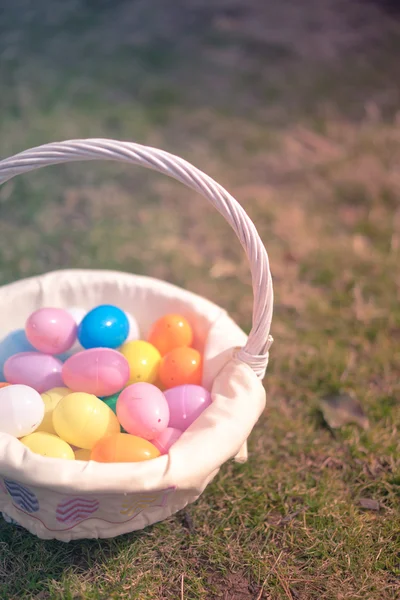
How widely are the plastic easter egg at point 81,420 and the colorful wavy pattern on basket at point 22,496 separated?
159 mm

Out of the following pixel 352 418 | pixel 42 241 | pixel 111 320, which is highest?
pixel 111 320

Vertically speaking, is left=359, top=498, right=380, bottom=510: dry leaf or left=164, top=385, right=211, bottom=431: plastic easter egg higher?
left=164, top=385, right=211, bottom=431: plastic easter egg

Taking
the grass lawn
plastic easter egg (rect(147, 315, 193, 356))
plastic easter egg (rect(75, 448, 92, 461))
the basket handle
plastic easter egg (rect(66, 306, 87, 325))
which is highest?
the basket handle

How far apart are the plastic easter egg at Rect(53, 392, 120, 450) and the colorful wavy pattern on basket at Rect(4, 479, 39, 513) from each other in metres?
0.16

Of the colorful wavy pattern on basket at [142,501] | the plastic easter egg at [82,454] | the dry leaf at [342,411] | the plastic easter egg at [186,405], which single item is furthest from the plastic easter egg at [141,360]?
the dry leaf at [342,411]

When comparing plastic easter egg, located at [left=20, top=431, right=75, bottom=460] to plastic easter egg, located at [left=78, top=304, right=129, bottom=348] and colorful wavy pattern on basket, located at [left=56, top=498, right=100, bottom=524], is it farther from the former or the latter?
plastic easter egg, located at [left=78, top=304, right=129, bottom=348]

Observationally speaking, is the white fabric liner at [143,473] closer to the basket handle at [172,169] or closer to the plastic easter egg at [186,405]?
the plastic easter egg at [186,405]

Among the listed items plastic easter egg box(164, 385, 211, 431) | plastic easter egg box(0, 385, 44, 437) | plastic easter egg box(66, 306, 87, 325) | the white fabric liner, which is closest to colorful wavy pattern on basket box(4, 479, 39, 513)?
the white fabric liner

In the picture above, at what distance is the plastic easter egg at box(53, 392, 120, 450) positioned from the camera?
53.2 inches

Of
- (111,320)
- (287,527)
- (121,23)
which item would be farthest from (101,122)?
(287,527)

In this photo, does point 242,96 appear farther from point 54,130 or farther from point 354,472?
point 354,472

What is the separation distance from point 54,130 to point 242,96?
1268 mm

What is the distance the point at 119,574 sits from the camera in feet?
4.50

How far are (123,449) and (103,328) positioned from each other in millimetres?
416
